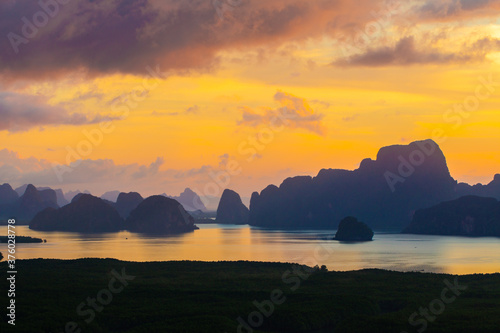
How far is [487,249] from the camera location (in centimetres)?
16912

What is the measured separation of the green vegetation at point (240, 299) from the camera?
56.7 metres

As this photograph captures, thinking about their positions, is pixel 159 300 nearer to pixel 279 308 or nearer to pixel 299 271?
pixel 279 308

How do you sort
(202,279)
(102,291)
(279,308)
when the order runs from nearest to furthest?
(279,308), (102,291), (202,279)

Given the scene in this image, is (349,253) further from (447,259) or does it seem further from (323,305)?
(323,305)

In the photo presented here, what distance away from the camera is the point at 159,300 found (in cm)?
6912

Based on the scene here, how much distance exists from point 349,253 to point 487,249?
1716 inches

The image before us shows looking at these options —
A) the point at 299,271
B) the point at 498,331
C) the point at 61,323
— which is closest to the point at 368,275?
the point at 299,271

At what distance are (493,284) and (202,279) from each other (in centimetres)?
4041

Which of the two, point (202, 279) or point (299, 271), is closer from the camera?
point (202, 279)

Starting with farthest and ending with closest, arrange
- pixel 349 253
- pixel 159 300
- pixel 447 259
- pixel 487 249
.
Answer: pixel 487 249
pixel 349 253
pixel 447 259
pixel 159 300

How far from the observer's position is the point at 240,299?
70250mm

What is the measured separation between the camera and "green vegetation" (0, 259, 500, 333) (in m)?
56.7

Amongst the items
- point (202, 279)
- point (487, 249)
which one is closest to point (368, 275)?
point (202, 279)

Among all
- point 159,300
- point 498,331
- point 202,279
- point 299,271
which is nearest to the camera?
point 498,331
